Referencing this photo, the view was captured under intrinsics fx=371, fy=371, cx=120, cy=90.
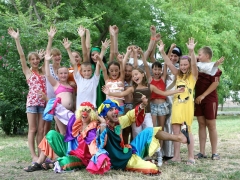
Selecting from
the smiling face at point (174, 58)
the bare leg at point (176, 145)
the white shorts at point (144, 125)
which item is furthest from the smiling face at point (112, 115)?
the smiling face at point (174, 58)

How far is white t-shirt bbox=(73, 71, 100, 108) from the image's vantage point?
5848 mm

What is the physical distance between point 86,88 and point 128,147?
3.93 feet

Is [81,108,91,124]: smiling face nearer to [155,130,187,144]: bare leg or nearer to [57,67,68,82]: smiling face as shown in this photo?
[57,67,68,82]: smiling face

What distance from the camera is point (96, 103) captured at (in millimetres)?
6328

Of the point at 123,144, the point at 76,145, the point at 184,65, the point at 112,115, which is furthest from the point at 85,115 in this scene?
the point at 184,65

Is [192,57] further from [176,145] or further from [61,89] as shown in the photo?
[61,89]

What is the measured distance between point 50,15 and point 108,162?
8051mm

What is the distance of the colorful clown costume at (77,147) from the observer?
198 inches

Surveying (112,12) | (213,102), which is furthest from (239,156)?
(112,12)

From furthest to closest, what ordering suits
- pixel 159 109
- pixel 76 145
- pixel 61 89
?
pixel 159 109
pixel 61 89
pixel 76 145

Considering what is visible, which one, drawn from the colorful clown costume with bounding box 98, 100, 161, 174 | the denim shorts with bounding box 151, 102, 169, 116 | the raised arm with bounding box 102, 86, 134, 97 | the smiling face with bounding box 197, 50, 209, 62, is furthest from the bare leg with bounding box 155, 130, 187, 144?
the smiling face with bounding box 197, 50, 209, 62

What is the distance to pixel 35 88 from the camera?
6020 mm

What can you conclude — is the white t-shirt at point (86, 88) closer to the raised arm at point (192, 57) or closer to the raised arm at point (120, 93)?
the raised arm at point (120, 93)

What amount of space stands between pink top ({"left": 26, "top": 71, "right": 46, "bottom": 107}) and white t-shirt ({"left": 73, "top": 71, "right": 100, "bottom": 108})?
575mm
